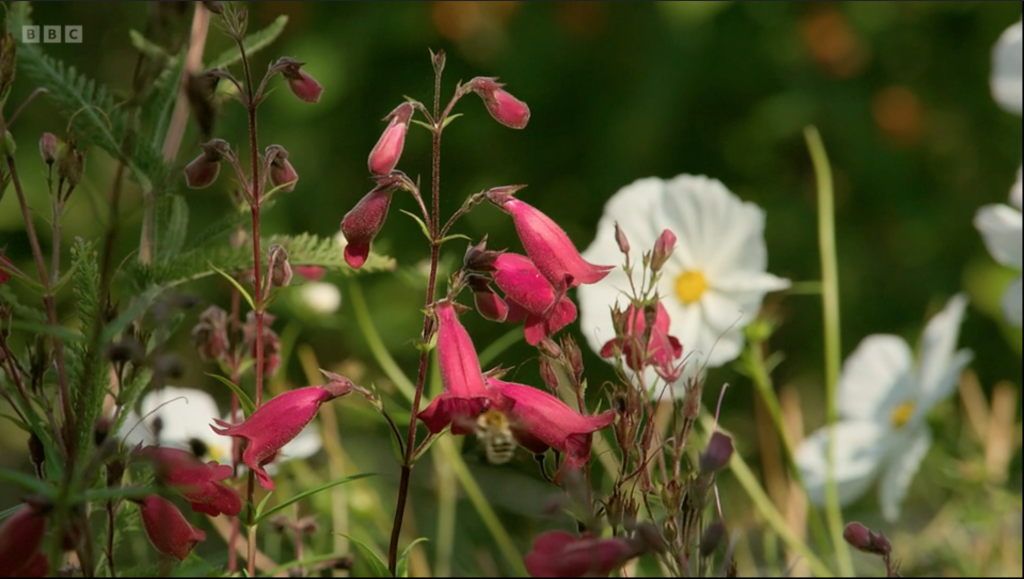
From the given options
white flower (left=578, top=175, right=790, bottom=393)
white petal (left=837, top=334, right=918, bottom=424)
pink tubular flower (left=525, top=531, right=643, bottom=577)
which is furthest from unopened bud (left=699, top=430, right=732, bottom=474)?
white petal (left=837, top=334, right=918, bottom=424)

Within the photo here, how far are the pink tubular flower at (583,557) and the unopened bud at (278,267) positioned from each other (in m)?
0.27

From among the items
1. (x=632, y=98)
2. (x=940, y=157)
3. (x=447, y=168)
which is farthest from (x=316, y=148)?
(x=940, y=157)

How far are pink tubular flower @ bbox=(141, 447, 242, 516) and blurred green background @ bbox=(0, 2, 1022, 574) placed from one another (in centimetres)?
162

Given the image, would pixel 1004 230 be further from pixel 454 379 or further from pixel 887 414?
pixel 454 379

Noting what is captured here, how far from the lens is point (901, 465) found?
1.29m

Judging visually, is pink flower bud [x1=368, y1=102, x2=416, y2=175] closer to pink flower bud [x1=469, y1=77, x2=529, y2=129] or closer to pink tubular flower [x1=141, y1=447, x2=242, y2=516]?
pink flower bud [x1=469, y1=77, x2=529, y2=129]

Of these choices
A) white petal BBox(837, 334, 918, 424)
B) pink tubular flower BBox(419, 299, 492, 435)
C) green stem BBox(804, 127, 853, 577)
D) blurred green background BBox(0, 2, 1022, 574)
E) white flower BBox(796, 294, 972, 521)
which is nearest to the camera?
pink tubular flower BBox(419, 299, 492, 435)

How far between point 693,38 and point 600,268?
1.62 metres

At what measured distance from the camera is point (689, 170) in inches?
99.0

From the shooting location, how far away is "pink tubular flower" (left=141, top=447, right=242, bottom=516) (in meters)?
0.62

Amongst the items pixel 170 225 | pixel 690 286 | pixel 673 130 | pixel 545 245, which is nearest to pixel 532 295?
pixel 545 245

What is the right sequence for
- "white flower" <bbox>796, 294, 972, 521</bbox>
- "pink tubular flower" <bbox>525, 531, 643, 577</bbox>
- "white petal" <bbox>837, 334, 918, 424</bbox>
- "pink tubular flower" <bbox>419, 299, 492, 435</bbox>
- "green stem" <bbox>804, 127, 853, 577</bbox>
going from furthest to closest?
"white petal" <bbox>837, 334, 918, 424</bbox>
"white flower" <bbox>796, 294, 972, 521</bbox>
"green stem" <bbox>804, 127, 853, 577</bbox>
"pink tubular flower" <bbox>419, 299, 492, 435</bbox>
"pink tubular flower" <bbox>525, 531, 643, 577</bbox>

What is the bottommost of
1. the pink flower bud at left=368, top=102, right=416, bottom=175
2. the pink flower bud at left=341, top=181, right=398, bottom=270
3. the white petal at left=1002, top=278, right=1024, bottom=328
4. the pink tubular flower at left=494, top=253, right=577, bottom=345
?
the white petal at left=1002, top=278, right=1024, bottom=328

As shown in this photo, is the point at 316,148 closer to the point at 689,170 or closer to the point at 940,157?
the point at 689,170
